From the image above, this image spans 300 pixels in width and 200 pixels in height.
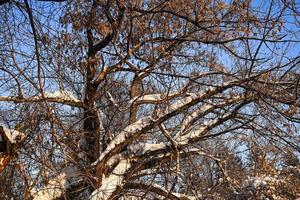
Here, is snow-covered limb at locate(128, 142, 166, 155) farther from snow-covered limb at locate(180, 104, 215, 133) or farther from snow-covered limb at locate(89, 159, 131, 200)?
snow-covered limb at locate(180, 104, 215, 133)

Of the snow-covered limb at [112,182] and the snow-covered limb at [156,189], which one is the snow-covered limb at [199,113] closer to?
the snow-covered limb at [156,189]

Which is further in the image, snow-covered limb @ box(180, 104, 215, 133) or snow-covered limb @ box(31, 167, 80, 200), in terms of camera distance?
snow-covered limb @ box(180, 104, 215, 133)

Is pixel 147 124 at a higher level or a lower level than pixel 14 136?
higher

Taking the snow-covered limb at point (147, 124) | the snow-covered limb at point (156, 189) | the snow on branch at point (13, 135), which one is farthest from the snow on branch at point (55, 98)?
the snow-covered limb at point (156, 189)

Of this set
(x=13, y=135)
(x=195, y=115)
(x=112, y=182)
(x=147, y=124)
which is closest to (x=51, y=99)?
(x=13, y=135)

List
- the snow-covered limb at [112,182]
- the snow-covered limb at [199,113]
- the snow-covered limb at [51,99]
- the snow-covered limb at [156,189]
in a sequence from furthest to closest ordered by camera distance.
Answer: the snow-covered limb at [199,113] < the snow-covered limb at [156,189] < the snow-covered limb at [112,182] < the snow-covered limb at [51,99]

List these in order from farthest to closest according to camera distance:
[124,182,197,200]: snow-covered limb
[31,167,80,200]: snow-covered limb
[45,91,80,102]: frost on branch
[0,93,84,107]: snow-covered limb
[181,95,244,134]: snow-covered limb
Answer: [181,95,244,134]: snow-covered limb, [124,182,197,200]: snow-covered limb, [45,91,80,102]: frost on branch, [31,167,80,200]: snow-covered limb, [0,93,84,107]: snow-covered limb

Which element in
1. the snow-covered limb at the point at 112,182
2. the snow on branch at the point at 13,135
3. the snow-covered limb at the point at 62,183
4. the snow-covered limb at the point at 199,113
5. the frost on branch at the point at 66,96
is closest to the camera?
the snow on branch at the point at 13,135

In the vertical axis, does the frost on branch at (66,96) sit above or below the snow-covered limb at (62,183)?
above

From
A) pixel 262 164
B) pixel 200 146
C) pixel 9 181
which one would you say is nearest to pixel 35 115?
pixel 9 181

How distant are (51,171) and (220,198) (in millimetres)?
4757

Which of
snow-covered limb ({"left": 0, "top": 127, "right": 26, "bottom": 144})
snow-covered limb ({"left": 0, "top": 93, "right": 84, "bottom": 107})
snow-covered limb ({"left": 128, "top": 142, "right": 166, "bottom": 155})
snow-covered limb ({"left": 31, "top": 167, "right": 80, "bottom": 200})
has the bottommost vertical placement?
snow-covered limb ({"left": 31, "top": 167, "right": 80, "bottom": 200})

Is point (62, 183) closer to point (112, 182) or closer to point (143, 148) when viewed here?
point (112, 182)

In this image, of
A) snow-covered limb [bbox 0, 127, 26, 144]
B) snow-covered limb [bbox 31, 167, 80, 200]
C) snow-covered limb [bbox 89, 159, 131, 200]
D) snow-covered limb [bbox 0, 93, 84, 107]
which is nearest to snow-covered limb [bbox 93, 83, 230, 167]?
snow-covered limb [bbox 89, 159, 131, 200]
